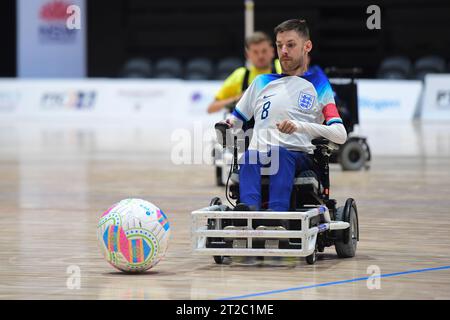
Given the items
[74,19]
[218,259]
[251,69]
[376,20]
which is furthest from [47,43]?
[218,259]

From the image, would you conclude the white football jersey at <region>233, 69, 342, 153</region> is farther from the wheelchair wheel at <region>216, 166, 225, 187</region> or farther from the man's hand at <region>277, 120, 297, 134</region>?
the wheelchair wheel at <region>216, 166, 225, 187</region>

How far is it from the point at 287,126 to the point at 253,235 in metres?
0.72

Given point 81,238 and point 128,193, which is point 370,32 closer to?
point 128,193

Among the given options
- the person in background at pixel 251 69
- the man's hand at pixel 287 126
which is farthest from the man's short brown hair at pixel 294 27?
the person in background at pixel 251 69

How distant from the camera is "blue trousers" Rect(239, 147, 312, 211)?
Result: 6.71 meters

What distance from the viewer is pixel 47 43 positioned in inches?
1232

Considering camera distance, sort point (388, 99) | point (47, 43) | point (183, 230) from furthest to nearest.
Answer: point (47, 43)
point (388, 99)
point (183, 230)

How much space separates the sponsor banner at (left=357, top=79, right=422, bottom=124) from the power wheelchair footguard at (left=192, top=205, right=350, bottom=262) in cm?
1939

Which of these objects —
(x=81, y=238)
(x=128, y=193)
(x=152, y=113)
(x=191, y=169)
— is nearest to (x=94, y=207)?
(x=128, y=193)

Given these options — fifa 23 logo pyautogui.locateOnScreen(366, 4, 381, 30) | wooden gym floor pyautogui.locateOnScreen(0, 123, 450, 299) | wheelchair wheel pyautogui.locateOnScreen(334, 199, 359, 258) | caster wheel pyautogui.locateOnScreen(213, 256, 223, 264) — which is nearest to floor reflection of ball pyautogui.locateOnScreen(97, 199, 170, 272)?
wooden gym floor pyautogui.locateOnScreen(0, 123, 450, 299)

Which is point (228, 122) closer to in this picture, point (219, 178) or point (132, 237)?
point (132, 237)

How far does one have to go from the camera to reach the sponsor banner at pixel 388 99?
84.8 feet

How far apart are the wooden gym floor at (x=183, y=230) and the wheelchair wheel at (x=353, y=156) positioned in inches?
7.0

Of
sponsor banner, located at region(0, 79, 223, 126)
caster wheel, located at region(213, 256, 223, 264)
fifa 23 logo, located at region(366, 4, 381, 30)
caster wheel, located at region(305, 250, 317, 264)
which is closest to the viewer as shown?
caster wheel, located at region(305, 250, 317, 264)
